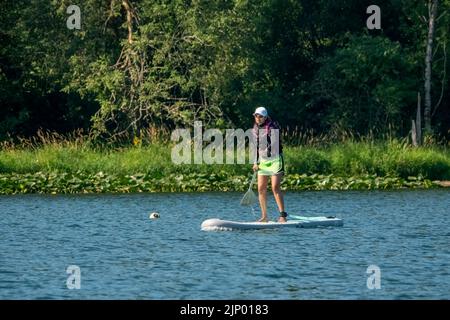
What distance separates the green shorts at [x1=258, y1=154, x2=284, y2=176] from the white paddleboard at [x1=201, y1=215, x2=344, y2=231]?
96 cm

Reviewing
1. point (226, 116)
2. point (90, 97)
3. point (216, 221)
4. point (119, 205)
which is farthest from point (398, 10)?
point (216, 221)

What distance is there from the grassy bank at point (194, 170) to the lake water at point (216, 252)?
10.5 ft

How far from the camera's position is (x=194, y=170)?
35969 mm

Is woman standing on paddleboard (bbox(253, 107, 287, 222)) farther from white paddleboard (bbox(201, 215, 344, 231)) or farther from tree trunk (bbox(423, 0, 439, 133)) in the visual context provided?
tree trunk (bbox(423, 0, 439, 133))

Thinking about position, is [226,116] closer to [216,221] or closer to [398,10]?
[398,10]

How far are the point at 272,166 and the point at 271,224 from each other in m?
1.10

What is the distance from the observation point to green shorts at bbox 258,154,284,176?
24.8m

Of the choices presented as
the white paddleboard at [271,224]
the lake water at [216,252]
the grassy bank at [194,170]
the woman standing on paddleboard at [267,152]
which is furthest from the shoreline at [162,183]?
the woman standing on paddleboard at [267,152]

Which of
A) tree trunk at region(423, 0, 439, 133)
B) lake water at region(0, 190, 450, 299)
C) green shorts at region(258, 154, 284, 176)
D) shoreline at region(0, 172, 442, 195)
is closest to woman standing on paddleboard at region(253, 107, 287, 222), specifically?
green shorts at region(258, 154, 284, 176)

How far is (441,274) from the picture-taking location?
19203 mm

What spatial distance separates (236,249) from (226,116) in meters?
25.7

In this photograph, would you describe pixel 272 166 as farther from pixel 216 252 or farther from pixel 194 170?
pixel 194 170

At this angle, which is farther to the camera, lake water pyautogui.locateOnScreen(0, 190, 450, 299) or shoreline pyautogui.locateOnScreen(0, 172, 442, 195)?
shoreline pyautogui.locateOnScreen(0, 172, 442, 195)

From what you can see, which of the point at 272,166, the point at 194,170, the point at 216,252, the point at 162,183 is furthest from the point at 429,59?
the point at 216,252
